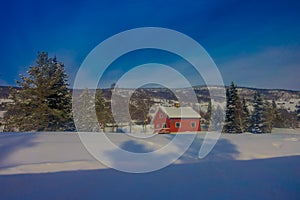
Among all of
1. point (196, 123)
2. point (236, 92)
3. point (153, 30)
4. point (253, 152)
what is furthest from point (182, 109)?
point (253, 152)

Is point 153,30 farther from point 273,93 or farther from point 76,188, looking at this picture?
point 273,93

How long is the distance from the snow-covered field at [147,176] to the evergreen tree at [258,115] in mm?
22171

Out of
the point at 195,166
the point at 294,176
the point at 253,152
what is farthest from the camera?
the point at 253,152

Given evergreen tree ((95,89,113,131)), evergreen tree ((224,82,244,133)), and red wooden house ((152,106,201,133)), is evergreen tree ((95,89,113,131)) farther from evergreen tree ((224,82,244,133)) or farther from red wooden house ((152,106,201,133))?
evergreen tree ((224,82,244,133))

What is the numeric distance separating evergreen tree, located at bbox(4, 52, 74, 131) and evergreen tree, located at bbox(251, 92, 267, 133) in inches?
797

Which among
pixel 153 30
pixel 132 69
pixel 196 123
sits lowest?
pixel 196 123

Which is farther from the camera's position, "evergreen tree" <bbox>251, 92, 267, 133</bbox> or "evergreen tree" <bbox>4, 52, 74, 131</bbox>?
"evergreen tree" <bbox>251, 92, 267, 133</bbox>

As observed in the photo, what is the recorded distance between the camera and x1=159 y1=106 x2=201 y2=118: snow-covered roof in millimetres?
19812

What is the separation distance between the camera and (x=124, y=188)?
260cm

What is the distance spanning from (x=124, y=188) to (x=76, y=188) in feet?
1.91

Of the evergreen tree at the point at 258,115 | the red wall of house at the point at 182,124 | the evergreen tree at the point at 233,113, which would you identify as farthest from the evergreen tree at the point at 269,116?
the red wall of house at the point at 182,124

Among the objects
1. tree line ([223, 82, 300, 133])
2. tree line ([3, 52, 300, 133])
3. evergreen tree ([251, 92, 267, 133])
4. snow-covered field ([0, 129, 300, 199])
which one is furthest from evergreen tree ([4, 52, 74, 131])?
evergreen tree ([251, 92, 267, 133])

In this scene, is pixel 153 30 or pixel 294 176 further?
pixel 153 30

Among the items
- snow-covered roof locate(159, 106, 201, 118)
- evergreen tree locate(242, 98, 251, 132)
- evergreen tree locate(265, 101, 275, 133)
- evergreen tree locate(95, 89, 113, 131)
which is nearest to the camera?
snow-covered roof locate(159, 106, 201, 118)
